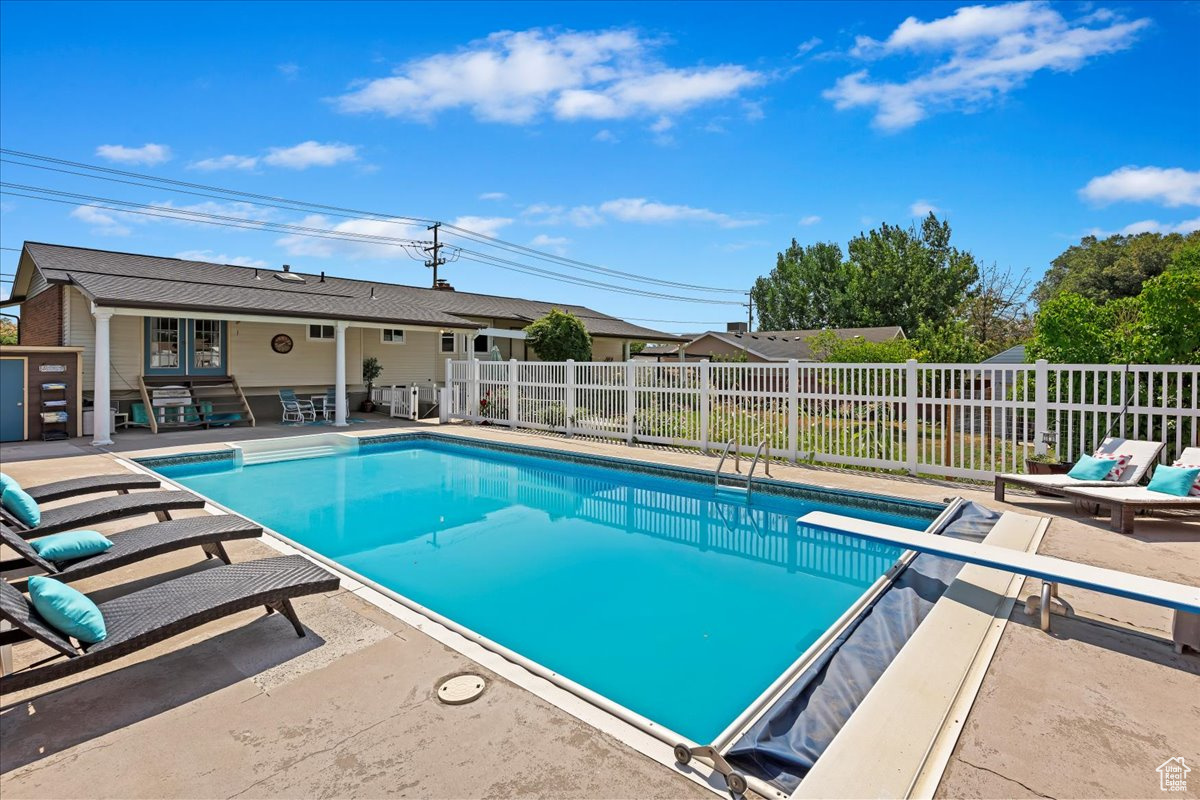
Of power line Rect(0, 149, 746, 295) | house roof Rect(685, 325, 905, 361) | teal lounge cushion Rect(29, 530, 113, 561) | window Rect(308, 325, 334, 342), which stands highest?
power line Rect(0, 149, 746, 295)

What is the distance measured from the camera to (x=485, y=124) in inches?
763

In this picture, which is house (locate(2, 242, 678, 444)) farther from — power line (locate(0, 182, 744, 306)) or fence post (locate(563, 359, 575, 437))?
power line (locate(0, 182, 744, 306))

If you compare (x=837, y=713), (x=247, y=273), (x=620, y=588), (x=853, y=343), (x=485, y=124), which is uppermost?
(x=485, y=124)

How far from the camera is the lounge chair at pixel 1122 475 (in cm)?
616

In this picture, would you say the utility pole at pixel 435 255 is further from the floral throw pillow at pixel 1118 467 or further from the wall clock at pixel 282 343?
the floral throw pillow at pixel 1118 467

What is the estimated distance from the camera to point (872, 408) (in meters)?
9.05

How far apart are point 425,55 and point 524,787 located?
14.1 meters

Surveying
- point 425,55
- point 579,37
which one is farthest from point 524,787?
point 425,55

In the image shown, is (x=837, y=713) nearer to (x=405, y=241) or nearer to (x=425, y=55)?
(x=425, y=55)

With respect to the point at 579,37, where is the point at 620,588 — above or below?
below

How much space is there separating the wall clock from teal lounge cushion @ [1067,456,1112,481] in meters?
17.4

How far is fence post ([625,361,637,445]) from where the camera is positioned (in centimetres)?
1207

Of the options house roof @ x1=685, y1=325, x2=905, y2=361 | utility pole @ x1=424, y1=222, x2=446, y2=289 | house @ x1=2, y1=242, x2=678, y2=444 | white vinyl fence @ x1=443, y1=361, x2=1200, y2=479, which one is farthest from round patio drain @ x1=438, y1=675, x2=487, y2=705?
utility pole @ x1=424, y1=222, x2=446, y2=289

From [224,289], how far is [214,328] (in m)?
1.32
